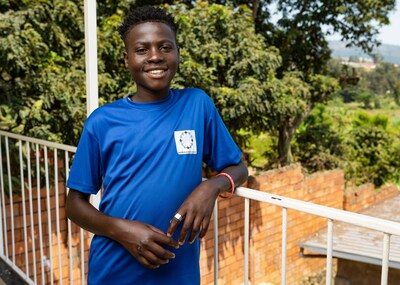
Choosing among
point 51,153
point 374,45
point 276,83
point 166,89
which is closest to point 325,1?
point 374,45

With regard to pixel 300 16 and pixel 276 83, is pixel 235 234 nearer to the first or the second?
pixel 276 83

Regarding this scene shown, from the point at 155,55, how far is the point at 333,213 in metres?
0.57

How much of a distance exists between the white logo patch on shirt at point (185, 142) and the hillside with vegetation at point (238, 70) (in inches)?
104

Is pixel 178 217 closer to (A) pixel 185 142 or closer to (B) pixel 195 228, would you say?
(B) pixel 195 228

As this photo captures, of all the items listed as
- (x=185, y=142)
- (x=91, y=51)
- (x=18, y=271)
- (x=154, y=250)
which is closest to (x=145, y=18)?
(x=185, y=142)

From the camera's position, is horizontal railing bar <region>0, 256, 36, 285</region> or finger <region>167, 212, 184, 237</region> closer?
finger <region>167, 212, 184, 237</region>

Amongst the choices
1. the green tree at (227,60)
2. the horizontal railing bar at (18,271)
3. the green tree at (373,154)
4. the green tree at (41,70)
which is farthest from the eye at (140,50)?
the green tree at (373,154)

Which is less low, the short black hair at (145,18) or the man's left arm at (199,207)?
the short black hair at (145,18)

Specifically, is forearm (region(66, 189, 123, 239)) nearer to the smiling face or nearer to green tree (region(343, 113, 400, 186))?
the smiling face

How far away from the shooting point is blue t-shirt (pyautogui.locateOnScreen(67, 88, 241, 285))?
3.76 ft

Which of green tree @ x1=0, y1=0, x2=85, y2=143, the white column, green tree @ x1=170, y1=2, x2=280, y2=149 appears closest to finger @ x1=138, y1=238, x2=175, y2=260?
the white column

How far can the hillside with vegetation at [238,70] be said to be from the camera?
12.7 ft

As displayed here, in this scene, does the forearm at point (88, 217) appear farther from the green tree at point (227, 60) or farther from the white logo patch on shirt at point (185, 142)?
the green tree at point (227, 60)

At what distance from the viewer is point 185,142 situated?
1176mm
